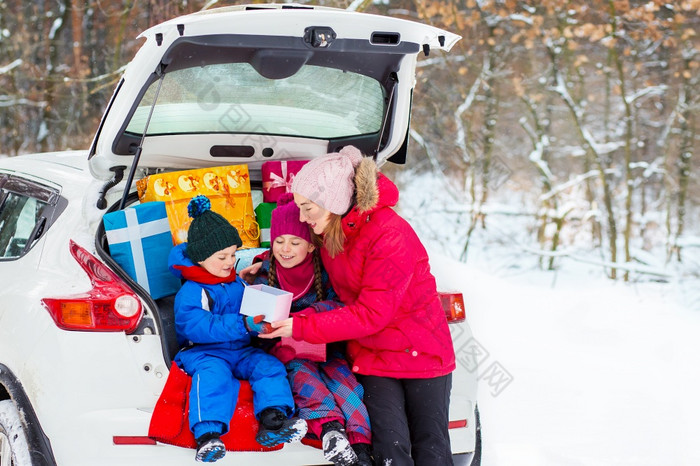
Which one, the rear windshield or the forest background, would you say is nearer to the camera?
the rear windshield

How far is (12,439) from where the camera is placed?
2604 millimetres

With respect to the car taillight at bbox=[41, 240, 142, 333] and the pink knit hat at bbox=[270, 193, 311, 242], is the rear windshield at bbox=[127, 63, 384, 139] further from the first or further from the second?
the car taillight at bbox=[41, 240, 142, 333]

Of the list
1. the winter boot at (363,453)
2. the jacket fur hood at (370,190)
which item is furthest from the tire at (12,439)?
the jacket fur hood at (370,190)

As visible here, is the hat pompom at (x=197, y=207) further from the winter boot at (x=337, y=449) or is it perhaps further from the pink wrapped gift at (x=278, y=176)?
the winter boot at (x=337, y=449)

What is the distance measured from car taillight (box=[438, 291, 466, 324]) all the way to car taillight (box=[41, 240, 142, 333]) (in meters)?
1.25

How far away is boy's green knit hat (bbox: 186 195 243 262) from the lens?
2811mm

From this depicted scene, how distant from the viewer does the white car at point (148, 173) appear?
249 cm

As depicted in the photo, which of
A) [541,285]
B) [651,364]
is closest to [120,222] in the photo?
[651,364]

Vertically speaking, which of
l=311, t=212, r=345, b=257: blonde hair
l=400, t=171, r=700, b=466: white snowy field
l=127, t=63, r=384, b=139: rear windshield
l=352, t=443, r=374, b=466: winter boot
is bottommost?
l=400, t=171, r=700, b=466: white snowy field

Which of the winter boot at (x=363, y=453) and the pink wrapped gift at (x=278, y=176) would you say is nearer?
the winter boot at (x=363, y=453)

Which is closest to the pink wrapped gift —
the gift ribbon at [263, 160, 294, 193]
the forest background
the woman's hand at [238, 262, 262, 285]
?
the gift ribbon at [263, 160, 294, 193]

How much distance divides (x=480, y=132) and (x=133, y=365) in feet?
35.0

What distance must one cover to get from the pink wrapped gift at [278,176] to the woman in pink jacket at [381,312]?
0.84 m

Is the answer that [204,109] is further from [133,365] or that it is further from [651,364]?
[651,364]
